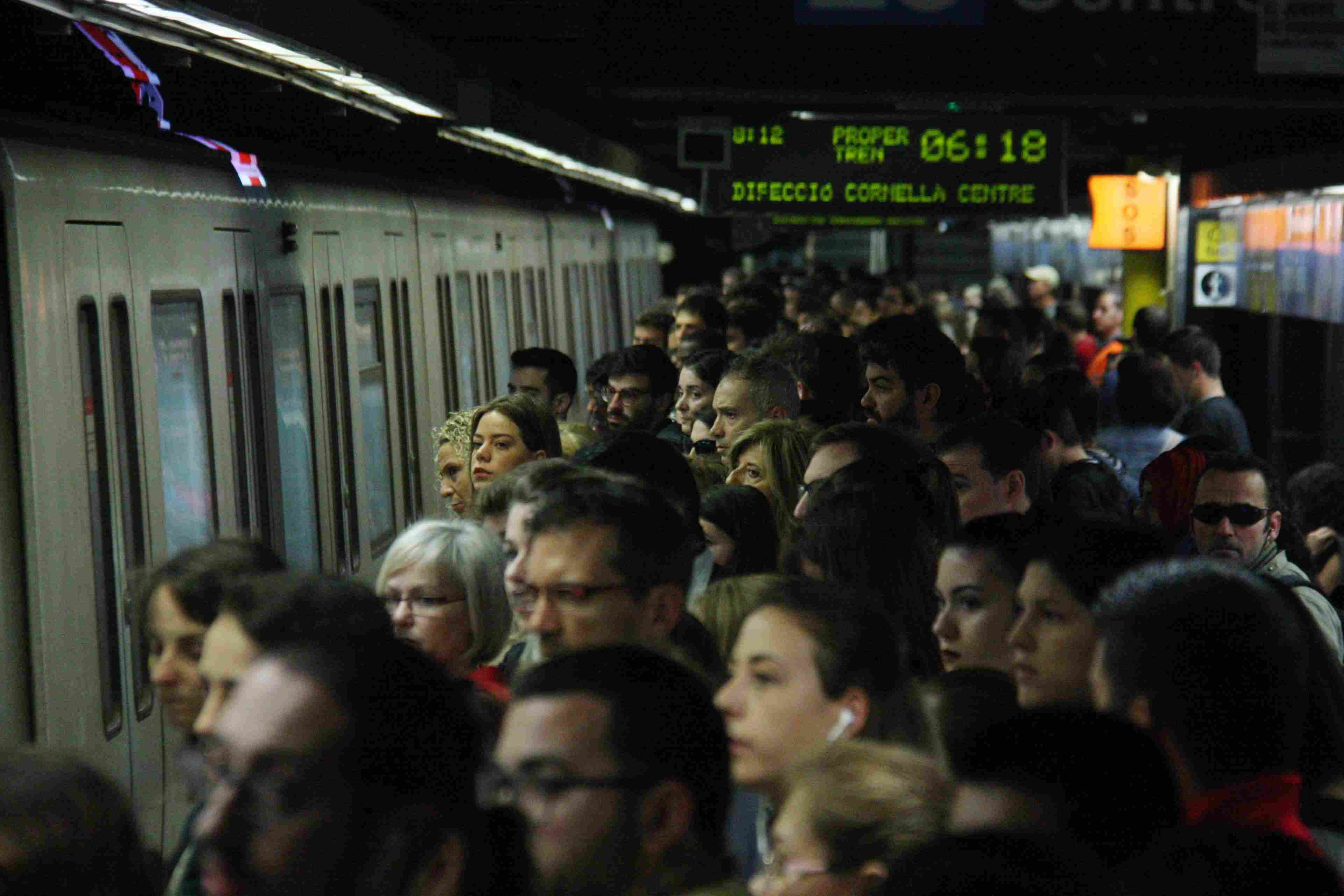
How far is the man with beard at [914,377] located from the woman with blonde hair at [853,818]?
16.6 ft

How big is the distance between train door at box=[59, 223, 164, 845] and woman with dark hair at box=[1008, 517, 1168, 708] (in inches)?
94.0

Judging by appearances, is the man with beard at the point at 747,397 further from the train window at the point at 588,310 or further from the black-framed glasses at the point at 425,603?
the train window at the point at 588,310

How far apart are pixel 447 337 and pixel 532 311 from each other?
398 centimetres

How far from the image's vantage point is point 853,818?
98.9 inches

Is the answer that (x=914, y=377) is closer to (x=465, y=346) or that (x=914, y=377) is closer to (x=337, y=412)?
(x=337, y=412)

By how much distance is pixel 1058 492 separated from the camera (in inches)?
268

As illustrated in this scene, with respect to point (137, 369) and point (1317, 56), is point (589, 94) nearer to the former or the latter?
point (1317, 56)

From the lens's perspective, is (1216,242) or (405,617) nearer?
(405,617)

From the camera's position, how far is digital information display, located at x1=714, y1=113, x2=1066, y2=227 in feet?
48.6

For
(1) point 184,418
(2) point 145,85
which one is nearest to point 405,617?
(1) point 184,418

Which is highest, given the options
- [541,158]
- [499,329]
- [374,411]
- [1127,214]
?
[541,158]

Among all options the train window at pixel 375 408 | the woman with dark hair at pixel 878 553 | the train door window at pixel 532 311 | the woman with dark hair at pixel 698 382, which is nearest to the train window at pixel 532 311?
the train door window at pixel 532 311

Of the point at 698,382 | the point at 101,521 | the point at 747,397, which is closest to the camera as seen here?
the point at 101,521

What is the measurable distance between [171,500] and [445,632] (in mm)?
2069
